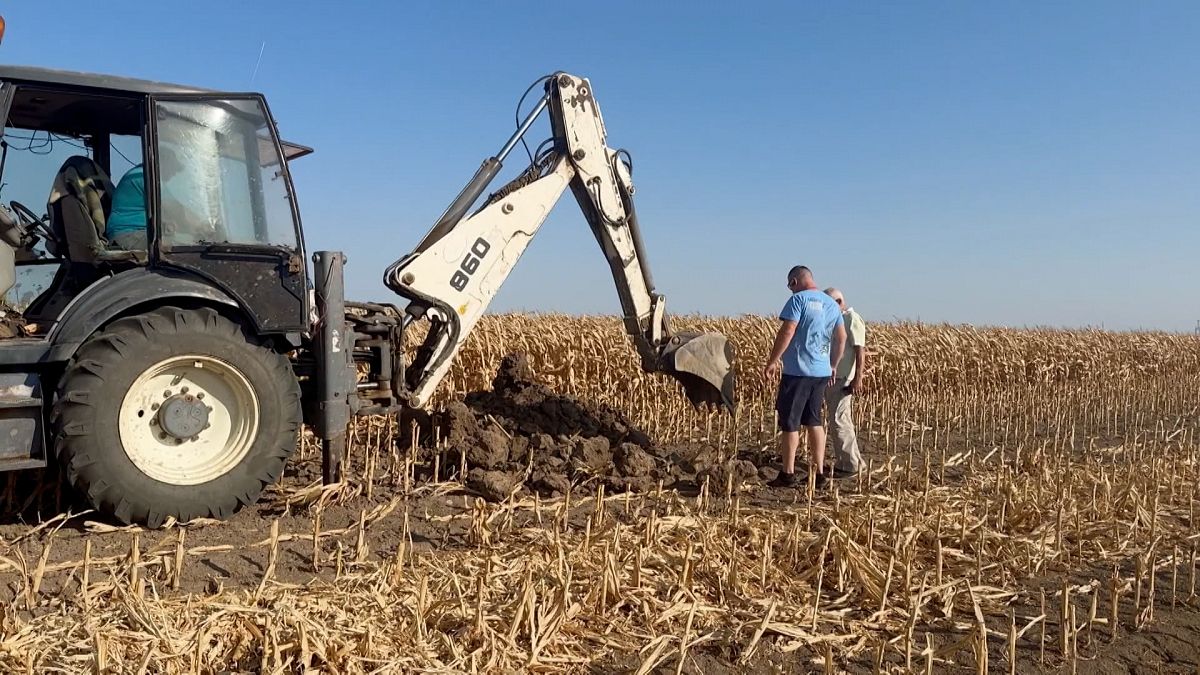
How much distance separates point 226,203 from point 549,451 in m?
2.94

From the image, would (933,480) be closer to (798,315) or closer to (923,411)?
(798,315)

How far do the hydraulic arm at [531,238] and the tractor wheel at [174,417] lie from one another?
124cm

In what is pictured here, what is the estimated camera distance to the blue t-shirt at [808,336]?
6.80 meters

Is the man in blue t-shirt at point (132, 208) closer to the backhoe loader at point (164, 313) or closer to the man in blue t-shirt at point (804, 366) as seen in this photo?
the backhoe loader at point (164, 313)

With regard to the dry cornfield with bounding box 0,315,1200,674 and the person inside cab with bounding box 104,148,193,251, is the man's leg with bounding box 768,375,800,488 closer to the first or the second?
the dry cornfield with bounding box 0,315,1200,674

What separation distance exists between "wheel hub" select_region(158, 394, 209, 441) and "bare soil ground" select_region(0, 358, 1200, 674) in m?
0.52

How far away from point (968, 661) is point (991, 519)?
2314 mm

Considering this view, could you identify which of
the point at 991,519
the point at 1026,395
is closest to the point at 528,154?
the point at 991,519

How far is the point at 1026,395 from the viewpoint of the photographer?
14.6 meters

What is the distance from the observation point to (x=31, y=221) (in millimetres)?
4914

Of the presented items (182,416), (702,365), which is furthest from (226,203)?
(702,365)

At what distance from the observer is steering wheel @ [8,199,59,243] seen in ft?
16.0

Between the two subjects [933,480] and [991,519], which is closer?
[991,519]

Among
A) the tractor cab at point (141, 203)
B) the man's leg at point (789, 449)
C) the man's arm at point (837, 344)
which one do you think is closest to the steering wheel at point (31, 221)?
the tractor cab at point (141, 203)
